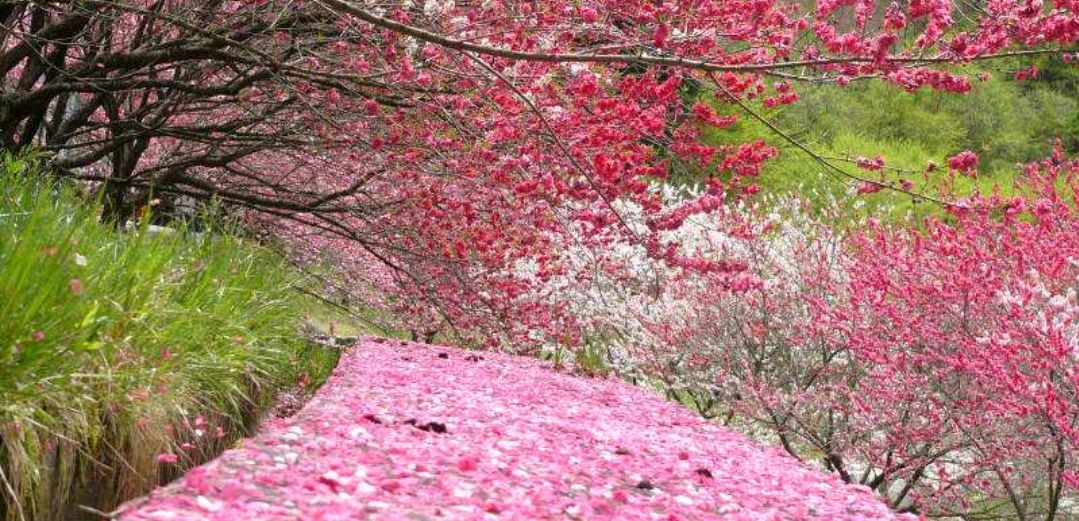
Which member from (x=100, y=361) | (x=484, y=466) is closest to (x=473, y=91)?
(x=100, y=361)

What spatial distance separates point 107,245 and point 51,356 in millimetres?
1273

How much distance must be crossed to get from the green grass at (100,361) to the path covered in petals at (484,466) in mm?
525

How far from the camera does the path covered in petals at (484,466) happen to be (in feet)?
9.89

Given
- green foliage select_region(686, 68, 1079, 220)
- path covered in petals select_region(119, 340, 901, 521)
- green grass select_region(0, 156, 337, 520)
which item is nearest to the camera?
path covered in petals select_region(119, 340, 901, 521)

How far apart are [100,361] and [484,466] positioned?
5.07ft

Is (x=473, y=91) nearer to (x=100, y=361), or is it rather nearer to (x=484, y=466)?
(x=100, y=361)

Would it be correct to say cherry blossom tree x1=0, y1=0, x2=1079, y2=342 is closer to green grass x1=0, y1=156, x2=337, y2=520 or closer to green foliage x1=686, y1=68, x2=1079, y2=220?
green grass x1=0, y1=156, x2=337, y2=520

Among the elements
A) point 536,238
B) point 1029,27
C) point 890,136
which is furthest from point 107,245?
point 890,136

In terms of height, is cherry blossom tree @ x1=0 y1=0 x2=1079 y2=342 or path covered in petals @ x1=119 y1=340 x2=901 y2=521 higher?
cherry blossom tree @ x1=0 y1=0 x2=1079 y2=342

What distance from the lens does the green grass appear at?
11.9ft

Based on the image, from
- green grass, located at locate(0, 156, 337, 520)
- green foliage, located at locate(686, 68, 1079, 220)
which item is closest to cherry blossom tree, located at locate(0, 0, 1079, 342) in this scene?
green grass, located at locate(0, 156, 337, 520)

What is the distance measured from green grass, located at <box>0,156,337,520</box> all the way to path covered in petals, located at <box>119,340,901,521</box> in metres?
0.53

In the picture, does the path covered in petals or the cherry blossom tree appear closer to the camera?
the path covered in petals

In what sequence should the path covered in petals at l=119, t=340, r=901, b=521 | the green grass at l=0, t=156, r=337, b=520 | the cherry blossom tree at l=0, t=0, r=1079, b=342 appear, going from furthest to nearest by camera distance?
the cherry blossom tree at l=0, t=0, r=1079, b=342 < the green grass at l=0, t=156, r=337, b=520 < the path covered in petals at l=119, t=340, r=901, b=521
